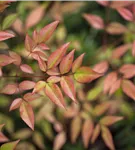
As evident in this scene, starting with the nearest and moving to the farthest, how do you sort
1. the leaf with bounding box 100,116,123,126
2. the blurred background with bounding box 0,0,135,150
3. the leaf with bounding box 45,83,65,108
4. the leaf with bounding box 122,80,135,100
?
1. the leaf with bounding box 45,83,65,108
2. the leaf with bounding box 122,80,135,100
3. the leaf with bounding box 100,116,123,126
4. the blurred background with bounding box 0,0,135,150

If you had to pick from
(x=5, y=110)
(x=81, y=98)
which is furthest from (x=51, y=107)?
(x=5, y=110)

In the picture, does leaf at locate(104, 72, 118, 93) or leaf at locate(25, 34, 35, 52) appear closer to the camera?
leaf at locate(25, 34, 35, 52)

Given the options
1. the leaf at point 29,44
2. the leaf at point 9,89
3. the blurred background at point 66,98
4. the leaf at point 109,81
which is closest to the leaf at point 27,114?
the leaf at point 9,89

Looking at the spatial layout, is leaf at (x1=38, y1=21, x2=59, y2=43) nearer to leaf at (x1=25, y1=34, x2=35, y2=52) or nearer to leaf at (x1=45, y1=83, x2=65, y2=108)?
leaf at (x1=25, y1=34, x2=35, y2=52)

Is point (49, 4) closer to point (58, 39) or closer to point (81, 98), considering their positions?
point (58, 39)

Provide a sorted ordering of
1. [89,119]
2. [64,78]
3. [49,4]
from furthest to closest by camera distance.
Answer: [49,4]
[89,119]
[64,78]

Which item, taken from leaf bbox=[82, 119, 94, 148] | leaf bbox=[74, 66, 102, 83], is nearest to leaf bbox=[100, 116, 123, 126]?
leaf bbox=[82, 119, 94, 148]

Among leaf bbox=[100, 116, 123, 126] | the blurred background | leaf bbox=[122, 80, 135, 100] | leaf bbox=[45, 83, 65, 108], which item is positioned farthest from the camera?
the blurred background

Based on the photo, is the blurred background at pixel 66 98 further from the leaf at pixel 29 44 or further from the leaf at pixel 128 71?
the leaf at pixel 29 44

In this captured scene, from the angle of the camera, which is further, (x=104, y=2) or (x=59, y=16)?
(x=59, y=16)
